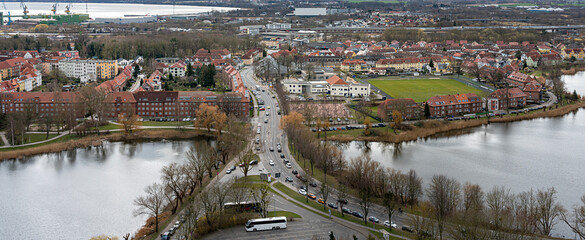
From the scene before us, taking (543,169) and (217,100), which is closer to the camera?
(543,169)

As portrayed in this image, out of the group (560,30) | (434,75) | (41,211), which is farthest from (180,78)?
(560,30)


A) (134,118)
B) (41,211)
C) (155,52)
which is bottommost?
(41,211)

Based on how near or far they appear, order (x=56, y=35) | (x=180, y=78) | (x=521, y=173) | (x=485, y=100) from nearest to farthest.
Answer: (x=521, y=173) < (x=485, y=100) < (x=180, y=78) < (x=56, y=35)

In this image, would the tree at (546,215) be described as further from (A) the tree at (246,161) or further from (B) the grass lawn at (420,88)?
(B) the grass lawn at (420,88)

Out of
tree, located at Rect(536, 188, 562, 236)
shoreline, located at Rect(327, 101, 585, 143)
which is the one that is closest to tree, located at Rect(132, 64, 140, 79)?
shoreline, located at Rect(327, 101, 585, 143)

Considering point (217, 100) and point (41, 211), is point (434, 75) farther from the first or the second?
point (41, 211)

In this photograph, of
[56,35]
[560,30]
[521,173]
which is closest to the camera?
[521,173]
